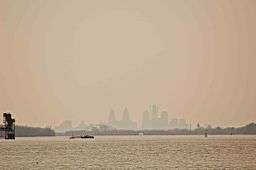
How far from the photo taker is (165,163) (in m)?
133

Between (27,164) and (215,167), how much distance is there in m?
34.9

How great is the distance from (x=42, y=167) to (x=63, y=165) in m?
4.15

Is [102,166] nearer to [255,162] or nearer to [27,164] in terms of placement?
[27,164]

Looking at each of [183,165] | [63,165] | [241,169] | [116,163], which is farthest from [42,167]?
[241,169]

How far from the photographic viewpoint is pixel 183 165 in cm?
12712

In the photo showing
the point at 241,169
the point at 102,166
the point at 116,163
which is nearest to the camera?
the point at 241,169

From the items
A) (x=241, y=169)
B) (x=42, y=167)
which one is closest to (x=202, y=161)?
(x=241, y=169)

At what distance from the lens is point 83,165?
12888 cm

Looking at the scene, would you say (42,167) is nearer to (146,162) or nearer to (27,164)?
(27,164)

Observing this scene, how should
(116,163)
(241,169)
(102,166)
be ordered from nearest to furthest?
1. (241,169)
2. (102,166)
3. (116,163)

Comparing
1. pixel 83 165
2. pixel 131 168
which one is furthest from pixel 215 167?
pixel 83 165

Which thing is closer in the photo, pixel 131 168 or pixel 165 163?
pixel 131 168

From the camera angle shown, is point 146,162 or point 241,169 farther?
point 146,162

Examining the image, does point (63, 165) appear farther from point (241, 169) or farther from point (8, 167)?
point (241, 169)
